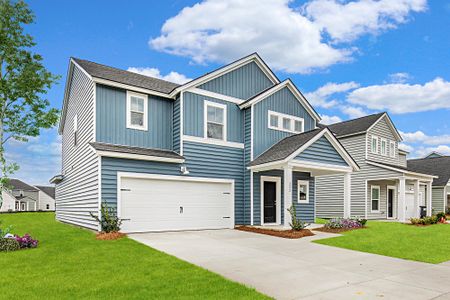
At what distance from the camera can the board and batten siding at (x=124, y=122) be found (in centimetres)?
1348

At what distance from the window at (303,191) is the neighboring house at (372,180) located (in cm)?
632

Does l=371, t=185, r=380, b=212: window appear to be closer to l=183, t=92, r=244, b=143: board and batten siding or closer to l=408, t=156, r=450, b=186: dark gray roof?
l=408, t=156, r=450, b=186: dark gray roof

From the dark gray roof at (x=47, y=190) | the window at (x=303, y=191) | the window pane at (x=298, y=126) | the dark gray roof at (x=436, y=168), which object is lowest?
the dark gray roof at (x=47, y=190)

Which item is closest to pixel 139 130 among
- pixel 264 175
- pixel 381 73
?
pixel 264 175

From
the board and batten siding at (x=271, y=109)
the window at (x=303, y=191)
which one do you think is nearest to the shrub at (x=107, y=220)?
the board and batten siding at (x=271, y=109)

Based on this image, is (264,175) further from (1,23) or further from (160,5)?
(1,23)

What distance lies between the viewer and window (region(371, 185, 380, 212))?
957 inches

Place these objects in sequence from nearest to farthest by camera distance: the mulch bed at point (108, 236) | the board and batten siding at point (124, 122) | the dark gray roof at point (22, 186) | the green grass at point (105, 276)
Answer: the green grass at point (105, 276)
the mulch bed at point (108, 236)
the board and batten siding at point (124, 122)
the dark gray roof at point (22, 186)

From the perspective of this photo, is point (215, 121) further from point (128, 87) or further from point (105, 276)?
point (105, 276)

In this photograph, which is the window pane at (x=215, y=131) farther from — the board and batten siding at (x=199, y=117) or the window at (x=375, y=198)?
Answer: the window at (x=375, y=198)

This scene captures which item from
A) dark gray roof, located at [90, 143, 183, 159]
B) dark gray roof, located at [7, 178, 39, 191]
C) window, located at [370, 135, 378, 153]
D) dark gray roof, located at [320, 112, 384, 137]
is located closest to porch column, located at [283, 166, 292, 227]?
dark gray roof, located at [90, 143, 183, 159]

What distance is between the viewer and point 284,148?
15172 mm

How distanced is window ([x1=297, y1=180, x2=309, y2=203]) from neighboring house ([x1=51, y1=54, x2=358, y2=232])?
0.17ft

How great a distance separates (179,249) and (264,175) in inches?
309
